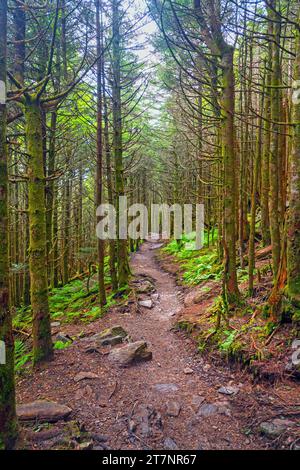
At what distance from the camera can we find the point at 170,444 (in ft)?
10.0

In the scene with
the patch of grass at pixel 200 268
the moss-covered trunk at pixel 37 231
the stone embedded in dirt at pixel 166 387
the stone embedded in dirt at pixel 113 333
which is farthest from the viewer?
the patch of grass at pixel 200 268

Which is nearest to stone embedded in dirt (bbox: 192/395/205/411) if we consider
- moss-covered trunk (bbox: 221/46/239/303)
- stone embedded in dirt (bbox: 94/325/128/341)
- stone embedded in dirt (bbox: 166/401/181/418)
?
stone embedded in dirt (bbox: 166/401/181/418)

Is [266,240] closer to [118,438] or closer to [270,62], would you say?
[270,62]

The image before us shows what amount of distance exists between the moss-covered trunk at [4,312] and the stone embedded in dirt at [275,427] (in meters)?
2.56

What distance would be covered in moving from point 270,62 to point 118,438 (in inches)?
263

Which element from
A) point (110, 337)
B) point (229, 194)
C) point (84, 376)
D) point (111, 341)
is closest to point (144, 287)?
point (110, 337)

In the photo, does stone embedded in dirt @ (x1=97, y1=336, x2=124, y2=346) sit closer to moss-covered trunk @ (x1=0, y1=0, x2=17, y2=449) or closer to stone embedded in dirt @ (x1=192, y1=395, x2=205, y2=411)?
stone embedded in dirt @ (x1=192, y1=395, x2=205, y2=411)

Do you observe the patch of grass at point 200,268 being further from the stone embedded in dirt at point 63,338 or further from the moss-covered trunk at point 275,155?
the stone embedded in dirt at point 63,338

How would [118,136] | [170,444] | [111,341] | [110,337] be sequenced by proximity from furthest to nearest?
[118,136] → [110,337] → [111,341] → [170,444]

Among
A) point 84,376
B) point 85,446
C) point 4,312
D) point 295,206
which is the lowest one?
point 84,376

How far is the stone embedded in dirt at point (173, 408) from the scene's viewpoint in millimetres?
3570

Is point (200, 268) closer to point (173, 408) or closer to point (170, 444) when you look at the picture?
point (173, 408)

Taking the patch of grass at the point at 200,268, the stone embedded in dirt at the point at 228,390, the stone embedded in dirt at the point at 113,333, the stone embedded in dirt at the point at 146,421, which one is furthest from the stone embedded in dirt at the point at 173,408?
the patch of grass at the point at 200,268

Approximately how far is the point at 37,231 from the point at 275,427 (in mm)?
4449
